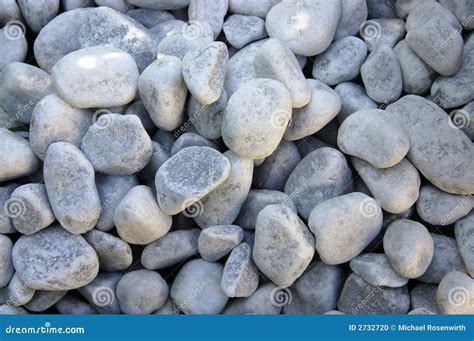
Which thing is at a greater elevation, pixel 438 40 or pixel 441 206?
pixel 438 40

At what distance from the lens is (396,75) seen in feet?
4.56

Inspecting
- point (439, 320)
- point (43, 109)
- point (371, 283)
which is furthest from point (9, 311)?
point (439, 320)

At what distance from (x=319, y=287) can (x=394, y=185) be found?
235mm

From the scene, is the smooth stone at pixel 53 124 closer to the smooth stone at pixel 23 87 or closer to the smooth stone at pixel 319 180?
the smooth stone at pixel 23 87

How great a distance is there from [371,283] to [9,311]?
66 cm

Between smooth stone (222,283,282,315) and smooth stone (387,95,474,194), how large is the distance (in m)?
0.36

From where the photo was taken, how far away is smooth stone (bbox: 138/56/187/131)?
1305 mm

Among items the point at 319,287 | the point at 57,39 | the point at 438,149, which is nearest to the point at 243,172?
the point at 319,287

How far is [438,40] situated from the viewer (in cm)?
135

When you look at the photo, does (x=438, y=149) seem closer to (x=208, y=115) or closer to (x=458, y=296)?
(x=458, y=296)

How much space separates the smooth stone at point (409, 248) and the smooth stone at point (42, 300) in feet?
2.00

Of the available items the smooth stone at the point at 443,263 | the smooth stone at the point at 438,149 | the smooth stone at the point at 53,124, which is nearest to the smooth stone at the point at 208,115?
the smooth stone at the point at 53,124

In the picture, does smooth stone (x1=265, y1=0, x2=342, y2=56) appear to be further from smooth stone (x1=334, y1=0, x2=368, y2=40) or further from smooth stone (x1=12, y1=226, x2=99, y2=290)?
smooth stone (x1=12, y1=226, x2=99, y2=290)

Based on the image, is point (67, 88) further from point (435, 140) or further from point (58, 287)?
point (435, 140)
